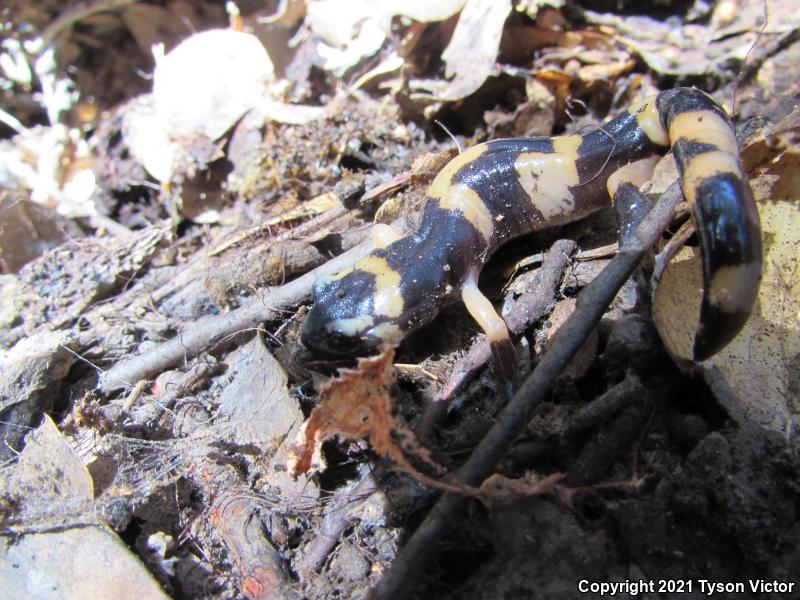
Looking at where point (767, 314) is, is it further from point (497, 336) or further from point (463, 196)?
point (463, 196)

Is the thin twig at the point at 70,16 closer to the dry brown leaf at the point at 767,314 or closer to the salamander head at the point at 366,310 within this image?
the salamander head at the point at 366,310

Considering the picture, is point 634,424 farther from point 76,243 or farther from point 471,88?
point 76,243

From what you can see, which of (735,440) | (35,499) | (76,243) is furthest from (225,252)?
(735,440)

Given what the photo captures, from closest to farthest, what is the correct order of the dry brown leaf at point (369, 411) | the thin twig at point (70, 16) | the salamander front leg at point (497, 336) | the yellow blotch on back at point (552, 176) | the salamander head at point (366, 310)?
the dry brown leaf at point (369, 411)
the salamander front leg at point (497, 336)
the salamander head at point (366, 310)
the yellow blotch on back at point (552, 176)
the thin twig at point (70, 16)

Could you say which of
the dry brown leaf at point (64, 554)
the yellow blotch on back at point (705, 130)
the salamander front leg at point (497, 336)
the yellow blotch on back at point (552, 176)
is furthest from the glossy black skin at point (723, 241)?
the dry brown leaf at point (64, 554)

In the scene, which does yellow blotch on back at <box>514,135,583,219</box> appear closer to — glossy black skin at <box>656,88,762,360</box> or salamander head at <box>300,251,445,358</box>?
salamander head at <box>300,251,445,358</box>

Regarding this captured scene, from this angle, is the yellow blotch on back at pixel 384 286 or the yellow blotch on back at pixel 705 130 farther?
the yellow blotch on back at pixel 384 286
